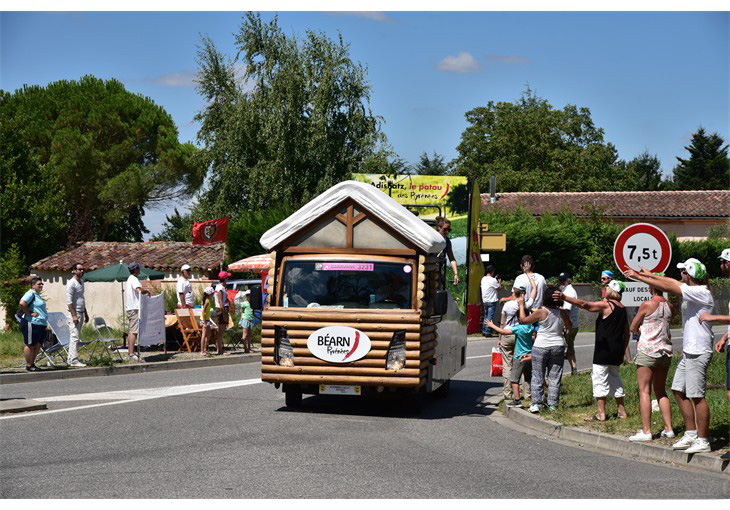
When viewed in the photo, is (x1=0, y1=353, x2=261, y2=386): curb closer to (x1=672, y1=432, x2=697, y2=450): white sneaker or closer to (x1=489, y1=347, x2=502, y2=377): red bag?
(x1=489, y1=347, x2=502, y2=377): red bag

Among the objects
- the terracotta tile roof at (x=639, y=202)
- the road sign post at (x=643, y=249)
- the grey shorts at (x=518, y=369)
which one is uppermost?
the terracotta tile roof at (x=639, y=202)

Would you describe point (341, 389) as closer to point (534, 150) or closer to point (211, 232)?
point (211, 232)

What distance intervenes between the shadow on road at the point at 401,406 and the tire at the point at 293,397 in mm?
82

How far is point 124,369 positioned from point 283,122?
1180 inches

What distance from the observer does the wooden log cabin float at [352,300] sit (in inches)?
486

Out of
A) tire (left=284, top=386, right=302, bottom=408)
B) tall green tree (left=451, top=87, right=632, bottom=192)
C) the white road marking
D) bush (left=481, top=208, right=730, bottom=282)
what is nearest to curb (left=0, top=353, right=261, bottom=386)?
the white road marking

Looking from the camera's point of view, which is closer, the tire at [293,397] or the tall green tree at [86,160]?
the tire at [293,397]

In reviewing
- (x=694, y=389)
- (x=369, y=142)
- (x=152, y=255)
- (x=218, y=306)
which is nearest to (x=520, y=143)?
(x=369, y=142)

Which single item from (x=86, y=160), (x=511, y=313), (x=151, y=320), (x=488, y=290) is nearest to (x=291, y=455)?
(x=511, y=313)

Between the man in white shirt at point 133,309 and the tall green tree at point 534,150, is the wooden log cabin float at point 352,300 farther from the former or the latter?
the tall green tree at point 534,150

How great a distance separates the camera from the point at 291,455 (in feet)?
30.7

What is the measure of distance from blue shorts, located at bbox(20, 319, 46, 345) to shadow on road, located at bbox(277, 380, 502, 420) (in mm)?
5799

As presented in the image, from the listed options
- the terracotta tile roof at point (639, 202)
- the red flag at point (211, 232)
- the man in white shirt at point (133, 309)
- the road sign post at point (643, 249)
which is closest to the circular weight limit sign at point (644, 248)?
the road sign post at point (643, 249)

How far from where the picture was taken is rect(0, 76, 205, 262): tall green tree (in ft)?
183
